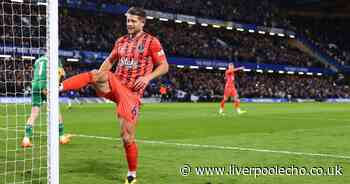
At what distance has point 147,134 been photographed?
531 inches

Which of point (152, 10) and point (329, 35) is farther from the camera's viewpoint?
point (329, 35)

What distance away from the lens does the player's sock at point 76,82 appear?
5.79 m

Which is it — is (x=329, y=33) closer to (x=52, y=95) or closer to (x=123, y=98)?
(x=123, y=98)

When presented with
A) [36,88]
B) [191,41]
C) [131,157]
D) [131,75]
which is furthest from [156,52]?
[191,41]

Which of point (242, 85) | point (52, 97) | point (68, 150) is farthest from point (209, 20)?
point (52, 97)

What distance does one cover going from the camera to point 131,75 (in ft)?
22.4

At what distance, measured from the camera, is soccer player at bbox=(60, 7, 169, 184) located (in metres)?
6.57

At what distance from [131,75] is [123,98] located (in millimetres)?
369

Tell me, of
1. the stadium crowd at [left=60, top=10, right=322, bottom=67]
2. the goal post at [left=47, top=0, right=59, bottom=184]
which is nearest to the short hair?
the goal post at [left=47, top=0, right=59, bottom=184]

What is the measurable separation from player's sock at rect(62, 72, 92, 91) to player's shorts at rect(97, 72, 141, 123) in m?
0.53

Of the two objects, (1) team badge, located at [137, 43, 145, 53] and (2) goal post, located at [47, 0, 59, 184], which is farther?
(1) team badge, located at [137, 43, 145, 53]

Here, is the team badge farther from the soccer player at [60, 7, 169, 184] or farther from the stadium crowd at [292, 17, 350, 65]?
the stadium crowd at [292, 17, 350, 65]

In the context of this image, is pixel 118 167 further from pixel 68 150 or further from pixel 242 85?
pixel 242 85

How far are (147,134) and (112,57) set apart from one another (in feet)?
21.4
